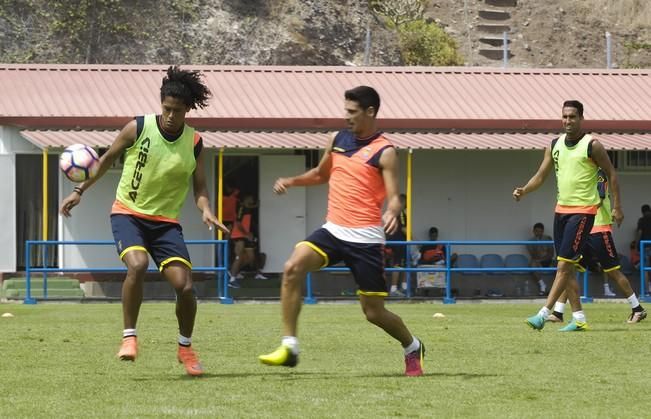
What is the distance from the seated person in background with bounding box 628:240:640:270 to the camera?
2788 centimetres

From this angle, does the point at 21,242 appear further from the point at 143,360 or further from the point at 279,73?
the point at 143,360

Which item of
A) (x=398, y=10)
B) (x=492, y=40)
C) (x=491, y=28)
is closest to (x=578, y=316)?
(x=398, y=10)

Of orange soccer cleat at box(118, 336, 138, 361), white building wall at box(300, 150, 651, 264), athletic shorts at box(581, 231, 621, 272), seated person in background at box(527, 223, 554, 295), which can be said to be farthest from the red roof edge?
orange soccer cleat at box(118, 336, 138, 361)

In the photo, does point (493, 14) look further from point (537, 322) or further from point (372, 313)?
point (372, 313)

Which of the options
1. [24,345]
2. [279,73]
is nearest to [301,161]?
[279,73]

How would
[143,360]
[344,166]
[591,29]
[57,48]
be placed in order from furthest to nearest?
[591,29] < [57,48] < [143,360] < [344,166]

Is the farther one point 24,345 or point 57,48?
point 57,48

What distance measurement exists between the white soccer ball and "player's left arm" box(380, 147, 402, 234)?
2807 millimetres

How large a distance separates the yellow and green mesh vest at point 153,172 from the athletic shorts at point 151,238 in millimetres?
85

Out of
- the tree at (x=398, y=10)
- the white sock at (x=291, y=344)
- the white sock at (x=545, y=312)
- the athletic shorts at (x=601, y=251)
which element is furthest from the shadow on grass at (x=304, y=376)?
the tree at (x=398, y=10)

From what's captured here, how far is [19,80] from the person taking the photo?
27.9 m

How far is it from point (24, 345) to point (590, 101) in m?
18.2

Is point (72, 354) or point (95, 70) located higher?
point (95, 70)

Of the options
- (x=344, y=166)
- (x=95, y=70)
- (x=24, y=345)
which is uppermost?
(x=95, y=70)
